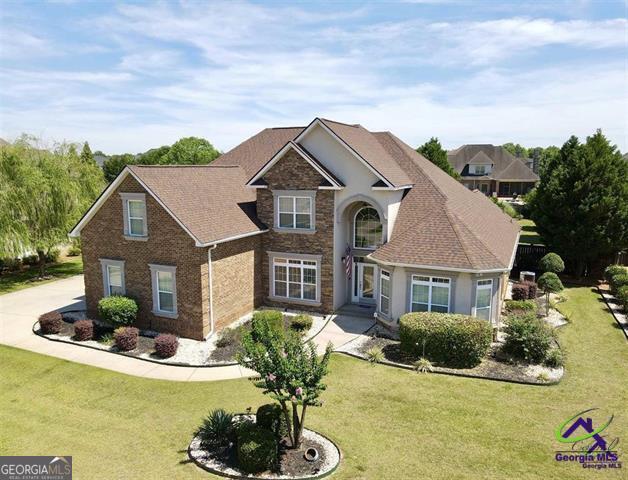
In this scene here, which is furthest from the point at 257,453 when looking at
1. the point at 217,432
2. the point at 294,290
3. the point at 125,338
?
the point at 294,290

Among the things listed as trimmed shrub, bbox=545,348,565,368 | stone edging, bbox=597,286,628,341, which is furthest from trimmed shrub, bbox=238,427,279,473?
stone edging, bbox=597,286,628,341

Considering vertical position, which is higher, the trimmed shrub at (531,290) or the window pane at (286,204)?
the window pane at (286,204)

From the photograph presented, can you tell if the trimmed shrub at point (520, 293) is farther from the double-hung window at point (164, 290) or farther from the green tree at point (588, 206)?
the double-hung window at point (164, 290)

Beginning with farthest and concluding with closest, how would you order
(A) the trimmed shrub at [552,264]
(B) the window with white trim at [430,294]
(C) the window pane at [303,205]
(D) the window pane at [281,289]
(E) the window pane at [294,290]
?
Answer: (A) the trimmed shrub at [552,264] < (D) the window pane at [281,289] < (E) the window pane at [294,290] < (C) the window pane at [303,205] < (B) the window with white trim at [430,294]

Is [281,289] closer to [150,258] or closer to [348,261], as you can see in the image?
[348,261]

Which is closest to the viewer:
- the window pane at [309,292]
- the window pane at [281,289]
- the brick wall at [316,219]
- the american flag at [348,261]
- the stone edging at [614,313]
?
the stone edging at [614,313]

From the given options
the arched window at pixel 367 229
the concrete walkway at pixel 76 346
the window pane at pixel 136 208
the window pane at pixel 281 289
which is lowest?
the concrete walkway at pixel 76 346

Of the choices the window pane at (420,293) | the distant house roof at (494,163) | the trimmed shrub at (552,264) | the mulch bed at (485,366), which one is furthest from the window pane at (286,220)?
the distant house roof at (494,163)

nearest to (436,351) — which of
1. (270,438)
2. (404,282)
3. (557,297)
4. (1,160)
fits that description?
(404,282)
